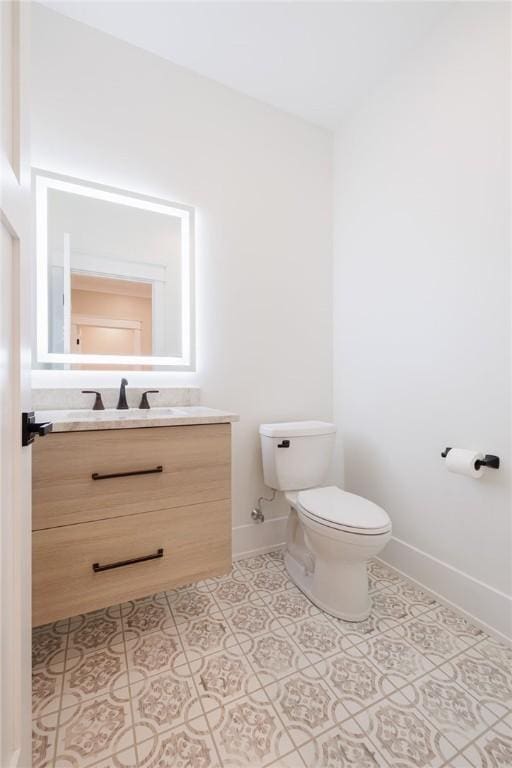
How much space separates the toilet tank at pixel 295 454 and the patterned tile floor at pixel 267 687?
0.52m

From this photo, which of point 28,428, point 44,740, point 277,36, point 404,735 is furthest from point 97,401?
point 277,36

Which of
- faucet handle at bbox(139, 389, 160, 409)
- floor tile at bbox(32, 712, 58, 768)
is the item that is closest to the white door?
floor tile at bbox(32, 712, 58, 768)

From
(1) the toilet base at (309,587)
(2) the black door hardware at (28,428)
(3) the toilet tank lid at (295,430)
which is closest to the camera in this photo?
(2) the black door hardware at (28,428)

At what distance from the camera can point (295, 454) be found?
5.79 feet

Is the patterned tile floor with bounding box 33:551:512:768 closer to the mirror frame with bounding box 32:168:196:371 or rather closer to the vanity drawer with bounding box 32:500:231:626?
the vanity drawer with bounding box 32:500:231:626

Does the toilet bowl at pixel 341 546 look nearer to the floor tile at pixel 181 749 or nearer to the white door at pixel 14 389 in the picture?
the floor tile at pixel 181 749

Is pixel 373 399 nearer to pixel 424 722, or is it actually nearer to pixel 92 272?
pixel 424 722

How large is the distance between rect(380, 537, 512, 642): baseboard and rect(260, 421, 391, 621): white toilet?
36 centimetres

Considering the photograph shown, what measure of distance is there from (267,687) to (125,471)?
832 millimetres

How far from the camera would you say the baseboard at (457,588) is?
4.35 feet

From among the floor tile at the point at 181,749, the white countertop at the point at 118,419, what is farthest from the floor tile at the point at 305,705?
the white countertop at the point at 118,419

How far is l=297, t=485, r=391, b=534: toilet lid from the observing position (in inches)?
52.7

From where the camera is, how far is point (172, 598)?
5.12ft

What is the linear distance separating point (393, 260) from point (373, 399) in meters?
0.75
